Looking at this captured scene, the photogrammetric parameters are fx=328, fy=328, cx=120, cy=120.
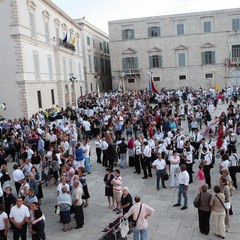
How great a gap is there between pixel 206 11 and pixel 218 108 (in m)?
21.7

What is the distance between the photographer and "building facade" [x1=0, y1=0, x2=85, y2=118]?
25.8 m

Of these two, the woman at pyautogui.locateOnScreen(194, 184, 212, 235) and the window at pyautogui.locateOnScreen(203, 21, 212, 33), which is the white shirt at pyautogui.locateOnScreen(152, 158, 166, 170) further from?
the window at pyautogui.locateOnScreen(203, 21, 212, 33)

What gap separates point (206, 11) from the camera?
153 ft

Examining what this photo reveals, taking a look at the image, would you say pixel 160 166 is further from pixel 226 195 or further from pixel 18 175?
pixel 18 175

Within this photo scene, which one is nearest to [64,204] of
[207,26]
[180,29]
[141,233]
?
[141,233]

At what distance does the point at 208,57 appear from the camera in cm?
4775

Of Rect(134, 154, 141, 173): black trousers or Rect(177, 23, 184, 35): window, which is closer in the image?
Rect(134, 154, 141, 173): black trousers

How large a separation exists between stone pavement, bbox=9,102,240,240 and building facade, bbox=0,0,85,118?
615 inches

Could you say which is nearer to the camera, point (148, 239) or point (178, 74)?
point (148, 239)

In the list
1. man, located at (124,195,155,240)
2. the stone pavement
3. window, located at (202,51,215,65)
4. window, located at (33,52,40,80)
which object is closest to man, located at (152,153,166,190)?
the stone pavement

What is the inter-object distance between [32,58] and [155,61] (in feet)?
81.2

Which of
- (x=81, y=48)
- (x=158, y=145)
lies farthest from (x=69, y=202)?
(x=81, y=48)

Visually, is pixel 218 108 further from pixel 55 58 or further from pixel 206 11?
pixel 206 11

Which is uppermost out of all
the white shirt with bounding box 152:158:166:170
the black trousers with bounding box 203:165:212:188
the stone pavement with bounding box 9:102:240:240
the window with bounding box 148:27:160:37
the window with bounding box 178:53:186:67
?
the window with bounding box 148:27:160:37
